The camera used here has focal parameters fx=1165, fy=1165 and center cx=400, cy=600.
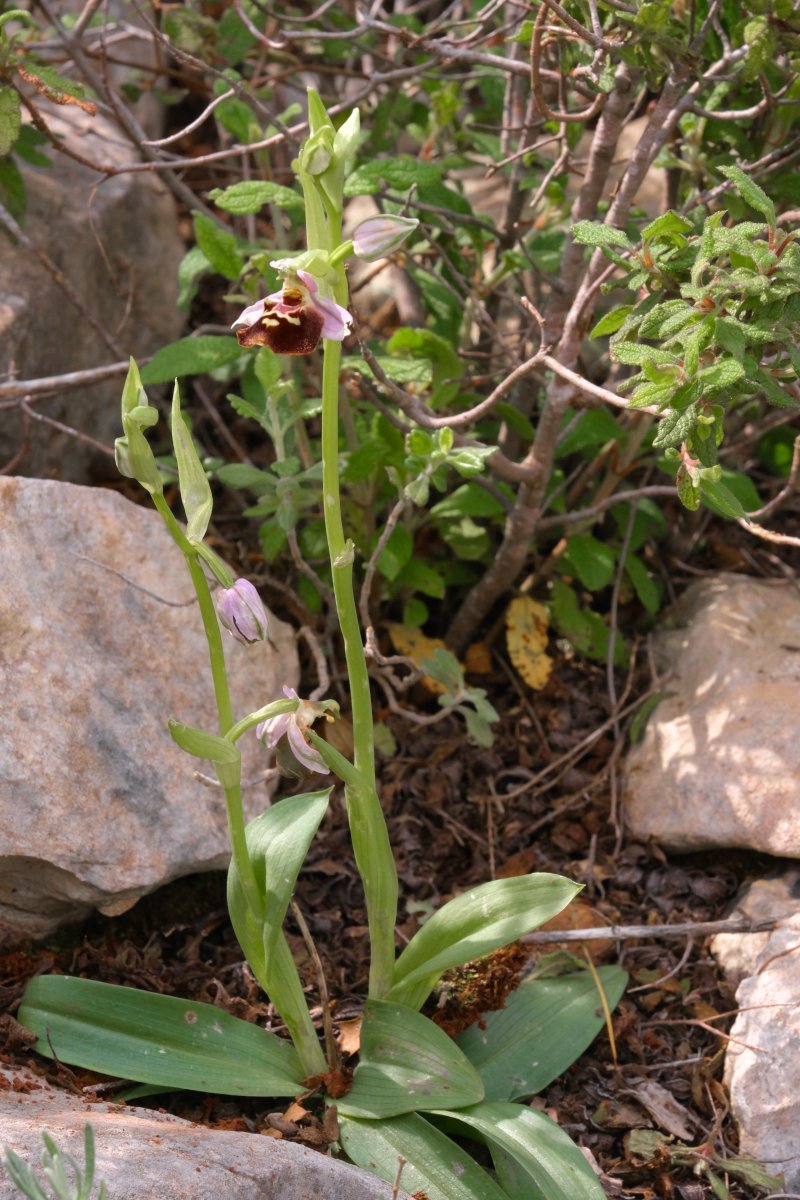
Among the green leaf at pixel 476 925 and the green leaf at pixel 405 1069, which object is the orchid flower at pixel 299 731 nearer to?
the green leaf at pixel 476 925

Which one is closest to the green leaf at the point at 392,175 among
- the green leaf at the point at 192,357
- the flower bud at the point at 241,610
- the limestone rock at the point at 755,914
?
the green leaf at the point at 192,357

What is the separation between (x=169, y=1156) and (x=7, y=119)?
6.78 feet

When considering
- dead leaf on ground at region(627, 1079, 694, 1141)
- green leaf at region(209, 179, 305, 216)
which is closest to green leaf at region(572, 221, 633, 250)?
green leaf at region(209, 179, 305, 216)

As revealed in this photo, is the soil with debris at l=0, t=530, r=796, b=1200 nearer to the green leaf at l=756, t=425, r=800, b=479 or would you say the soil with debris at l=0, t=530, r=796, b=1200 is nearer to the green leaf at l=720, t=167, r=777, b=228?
the green leaf at l=756, t=425, r=800, b=479

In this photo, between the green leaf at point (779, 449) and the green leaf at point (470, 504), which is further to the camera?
the green leaf at point (779, 449)

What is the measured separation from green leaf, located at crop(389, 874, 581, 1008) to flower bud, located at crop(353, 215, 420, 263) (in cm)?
112

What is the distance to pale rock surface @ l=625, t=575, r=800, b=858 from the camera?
2633 mm

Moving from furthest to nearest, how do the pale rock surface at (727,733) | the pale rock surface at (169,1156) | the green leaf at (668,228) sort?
the pale rock surface at (727,733), the green leaf at (668,228), the pale rock surface at (169,1156)

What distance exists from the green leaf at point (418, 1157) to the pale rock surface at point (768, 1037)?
22.5 inches

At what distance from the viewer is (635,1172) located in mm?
2211

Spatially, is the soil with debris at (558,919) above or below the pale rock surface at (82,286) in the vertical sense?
below

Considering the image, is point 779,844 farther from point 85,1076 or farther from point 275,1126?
point 85,1076

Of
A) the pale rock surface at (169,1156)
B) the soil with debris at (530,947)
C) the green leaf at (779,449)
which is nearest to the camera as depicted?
the pale rock surface at (169,1156)

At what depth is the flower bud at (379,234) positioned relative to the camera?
179 centimetres
